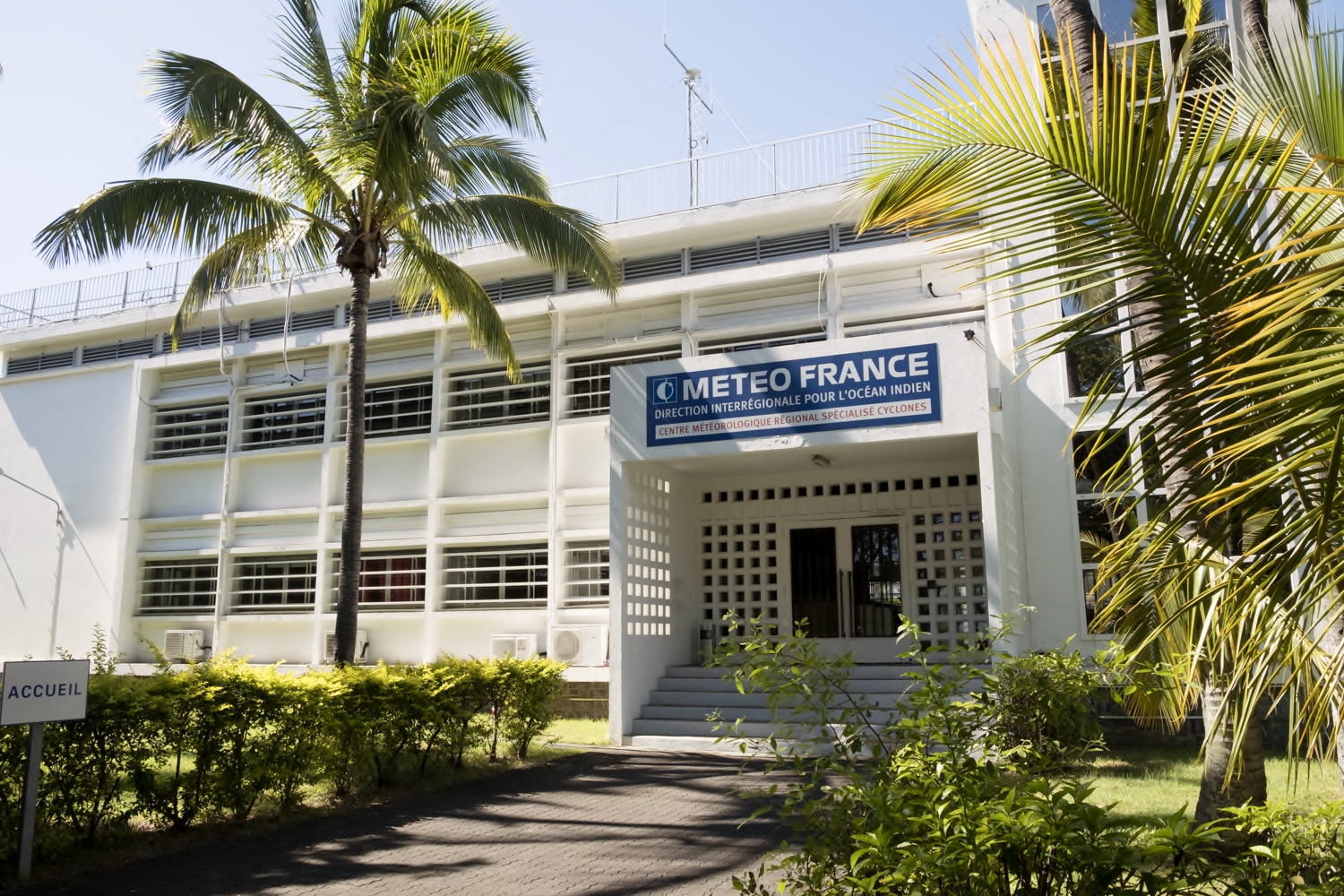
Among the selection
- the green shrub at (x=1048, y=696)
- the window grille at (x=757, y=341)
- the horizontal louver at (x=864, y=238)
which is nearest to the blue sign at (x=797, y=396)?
the window grille at (x=757, y=341)

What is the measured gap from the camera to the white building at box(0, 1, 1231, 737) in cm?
1358

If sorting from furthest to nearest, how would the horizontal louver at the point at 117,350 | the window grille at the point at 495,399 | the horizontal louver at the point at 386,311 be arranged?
the horizontal louver at the point at 117,350 < the horizontal louver at the point at 386,311 < the window grille at the point at 495,399

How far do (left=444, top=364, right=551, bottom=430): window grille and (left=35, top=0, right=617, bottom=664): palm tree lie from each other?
5.02m

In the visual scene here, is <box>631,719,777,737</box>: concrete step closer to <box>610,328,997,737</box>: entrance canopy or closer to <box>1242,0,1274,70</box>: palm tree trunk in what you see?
<box>610,328,997,737</box>: entrance canopy

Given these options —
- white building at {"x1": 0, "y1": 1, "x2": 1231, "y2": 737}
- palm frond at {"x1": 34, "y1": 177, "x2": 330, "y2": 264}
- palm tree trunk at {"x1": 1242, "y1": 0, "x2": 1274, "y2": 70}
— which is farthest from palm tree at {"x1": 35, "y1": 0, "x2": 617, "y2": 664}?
palm tree trunk at {"x1": 1242, "y1": 0, "x2": 1274, "y2": 70}

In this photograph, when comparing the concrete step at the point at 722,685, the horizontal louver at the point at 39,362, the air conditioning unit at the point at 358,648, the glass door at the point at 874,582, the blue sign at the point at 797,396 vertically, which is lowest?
the concrete step at the point at 722,685

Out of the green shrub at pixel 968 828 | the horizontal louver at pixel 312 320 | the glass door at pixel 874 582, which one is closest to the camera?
the green shrub at pixel 968 828

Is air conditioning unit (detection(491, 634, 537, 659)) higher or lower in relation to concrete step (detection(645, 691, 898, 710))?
higher

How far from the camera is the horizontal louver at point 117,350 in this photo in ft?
73.7

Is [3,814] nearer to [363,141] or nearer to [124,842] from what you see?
[124,842]

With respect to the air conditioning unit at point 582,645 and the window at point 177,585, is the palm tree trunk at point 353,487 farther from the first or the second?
the window at point 177,585

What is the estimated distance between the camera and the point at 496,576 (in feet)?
61.4

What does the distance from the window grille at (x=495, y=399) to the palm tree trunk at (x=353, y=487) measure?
20.2ft

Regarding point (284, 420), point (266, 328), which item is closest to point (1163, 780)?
point (284, 420)
